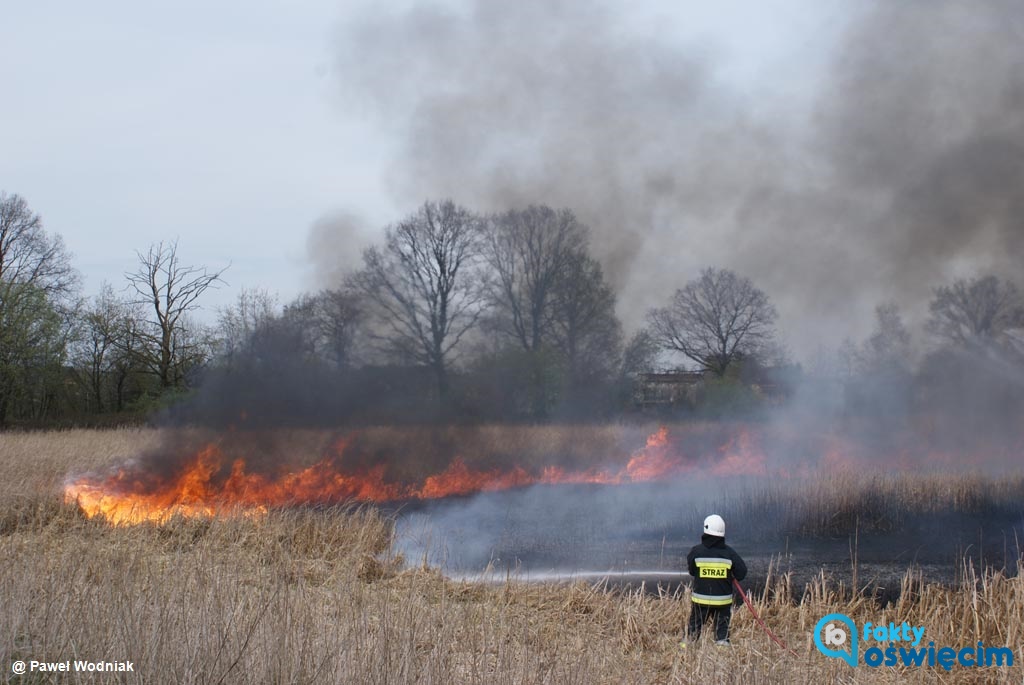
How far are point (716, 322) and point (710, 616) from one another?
2410cm

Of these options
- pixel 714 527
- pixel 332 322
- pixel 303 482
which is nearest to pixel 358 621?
pixel 714 527

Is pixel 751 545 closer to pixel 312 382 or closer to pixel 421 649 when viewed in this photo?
pixel 421 649

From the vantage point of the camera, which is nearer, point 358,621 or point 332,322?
point 358,621

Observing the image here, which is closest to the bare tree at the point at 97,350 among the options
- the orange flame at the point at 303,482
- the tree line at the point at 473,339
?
the tree line at the point at 473,339

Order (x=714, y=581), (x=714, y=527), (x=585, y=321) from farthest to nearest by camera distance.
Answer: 1. (x=585, y=321)
2. (x=714, y=527)
3. (x=714, y=581)

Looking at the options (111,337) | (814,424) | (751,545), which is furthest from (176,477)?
(111,337)

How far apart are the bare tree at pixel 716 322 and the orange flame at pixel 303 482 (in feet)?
18.6

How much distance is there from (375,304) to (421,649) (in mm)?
22135

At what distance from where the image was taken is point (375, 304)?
90.3 ft

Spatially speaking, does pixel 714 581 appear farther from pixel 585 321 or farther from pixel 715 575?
pixel 585 321

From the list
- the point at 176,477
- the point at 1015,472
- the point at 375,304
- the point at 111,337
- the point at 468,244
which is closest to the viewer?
the point at 176,477

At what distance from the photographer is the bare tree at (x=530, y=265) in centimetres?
3011

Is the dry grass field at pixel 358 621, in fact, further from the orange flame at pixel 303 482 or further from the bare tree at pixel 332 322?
the bare tree at pixel 332 322

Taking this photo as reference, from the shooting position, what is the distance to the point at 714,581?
7.24 m
